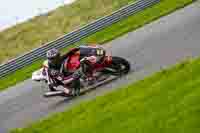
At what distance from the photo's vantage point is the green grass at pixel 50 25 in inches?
1223

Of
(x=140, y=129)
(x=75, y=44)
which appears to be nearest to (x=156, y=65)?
(x=140, y=129)

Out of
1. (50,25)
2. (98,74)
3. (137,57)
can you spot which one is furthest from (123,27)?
Answer: (50,25)

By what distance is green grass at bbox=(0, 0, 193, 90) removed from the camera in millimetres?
23345

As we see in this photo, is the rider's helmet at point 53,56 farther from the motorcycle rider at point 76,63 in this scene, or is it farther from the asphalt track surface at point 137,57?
the asphalt track surface at point 137,57

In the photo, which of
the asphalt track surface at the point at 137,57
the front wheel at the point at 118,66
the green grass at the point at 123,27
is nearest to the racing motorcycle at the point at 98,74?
the front wheel at the point at 118,66

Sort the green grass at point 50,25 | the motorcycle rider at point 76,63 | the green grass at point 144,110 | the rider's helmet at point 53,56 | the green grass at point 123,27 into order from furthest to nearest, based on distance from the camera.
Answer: the green grass at point 50,25 < the green grass at point 123,27 < the motorcycle rider at point 76,63 < the rider's helmet at point 53,56 < the green grass at point 144,110

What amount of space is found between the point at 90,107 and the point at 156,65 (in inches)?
135

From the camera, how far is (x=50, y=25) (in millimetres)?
32688

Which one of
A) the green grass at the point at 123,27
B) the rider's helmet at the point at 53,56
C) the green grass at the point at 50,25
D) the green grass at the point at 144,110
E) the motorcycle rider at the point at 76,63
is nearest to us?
the green grass at the point at 144,110

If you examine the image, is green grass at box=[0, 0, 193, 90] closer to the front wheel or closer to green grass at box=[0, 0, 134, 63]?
green grass at box=[0, 0, 134, 63]

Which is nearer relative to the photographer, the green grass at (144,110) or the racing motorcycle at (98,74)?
the green grass at (144,110)

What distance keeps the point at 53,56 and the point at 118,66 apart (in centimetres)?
182

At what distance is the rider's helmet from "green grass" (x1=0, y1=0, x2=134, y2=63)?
1395cm

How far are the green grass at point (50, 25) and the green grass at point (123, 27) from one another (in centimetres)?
486
